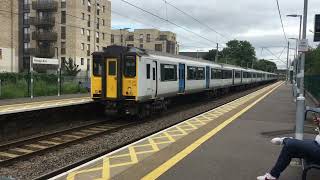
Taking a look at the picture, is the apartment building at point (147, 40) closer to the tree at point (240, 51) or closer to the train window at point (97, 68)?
the tree at point (240, 51)

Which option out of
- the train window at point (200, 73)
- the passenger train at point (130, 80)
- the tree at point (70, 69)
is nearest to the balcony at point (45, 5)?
the tree at point (70, 69)

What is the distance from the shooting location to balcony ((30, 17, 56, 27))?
70.2m

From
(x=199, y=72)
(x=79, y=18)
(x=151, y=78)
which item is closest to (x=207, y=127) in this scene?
(x=151, y=78)

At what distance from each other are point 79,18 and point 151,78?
181ft

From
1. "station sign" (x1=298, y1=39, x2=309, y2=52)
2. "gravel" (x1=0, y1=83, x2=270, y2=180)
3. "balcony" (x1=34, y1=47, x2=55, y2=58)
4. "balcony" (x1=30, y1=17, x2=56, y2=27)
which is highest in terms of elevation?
"balcony" (x1=30, y1=17, x2=56, y2=27)

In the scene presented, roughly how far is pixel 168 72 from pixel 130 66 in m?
3.81

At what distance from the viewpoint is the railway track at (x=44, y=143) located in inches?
418

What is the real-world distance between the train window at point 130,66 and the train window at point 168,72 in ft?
9.10

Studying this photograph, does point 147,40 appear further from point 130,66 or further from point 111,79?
point 130,66

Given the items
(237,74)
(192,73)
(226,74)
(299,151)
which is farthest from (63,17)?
(299,151)

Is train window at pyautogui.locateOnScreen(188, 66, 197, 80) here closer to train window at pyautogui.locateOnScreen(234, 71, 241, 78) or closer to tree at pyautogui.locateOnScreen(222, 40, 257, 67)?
train window at pyautogui.locateOnScreen(234, 71, 241, 78)

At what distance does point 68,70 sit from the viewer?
197 feet

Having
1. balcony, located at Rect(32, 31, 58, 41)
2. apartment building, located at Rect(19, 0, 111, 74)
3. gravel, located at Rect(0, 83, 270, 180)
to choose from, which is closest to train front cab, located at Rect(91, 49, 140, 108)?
gravel, located at Rect(0, 83, 270, 180)

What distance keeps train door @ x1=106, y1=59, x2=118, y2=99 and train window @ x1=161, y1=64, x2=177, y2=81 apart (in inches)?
111
